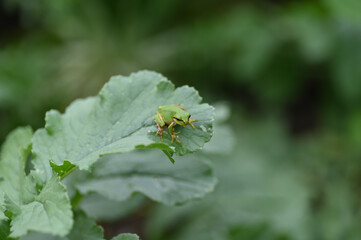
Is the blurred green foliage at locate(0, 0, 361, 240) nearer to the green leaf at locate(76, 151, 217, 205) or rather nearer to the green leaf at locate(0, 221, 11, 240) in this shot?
the green leaf at locate(76, 151, 217, 205)

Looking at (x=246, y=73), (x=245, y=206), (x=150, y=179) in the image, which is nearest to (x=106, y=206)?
(x=150, y=179)

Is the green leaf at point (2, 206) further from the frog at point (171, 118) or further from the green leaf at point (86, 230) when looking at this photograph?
the frog at point (171, 118)

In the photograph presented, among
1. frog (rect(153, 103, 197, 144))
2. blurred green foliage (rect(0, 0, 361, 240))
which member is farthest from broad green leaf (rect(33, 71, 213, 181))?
blurred green foliage (rect(0, 0, 361, 240))

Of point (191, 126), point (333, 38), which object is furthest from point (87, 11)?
point (191, 126)

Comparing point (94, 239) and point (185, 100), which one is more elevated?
point (185, 100)

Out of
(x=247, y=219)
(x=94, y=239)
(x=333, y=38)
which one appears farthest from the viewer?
(x=333, y=38)

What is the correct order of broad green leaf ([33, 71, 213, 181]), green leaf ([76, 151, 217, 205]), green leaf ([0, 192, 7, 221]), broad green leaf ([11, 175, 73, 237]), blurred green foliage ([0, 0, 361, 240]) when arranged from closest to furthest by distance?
broad green leaf ([11, 175, 73, 237])
green leaf ([0, 192, 7, 221])
broad green leaf ([33, 71, 213, 181])
green leaf ([76, 151, 217, 205])
blurred green foliage ([0, 0, 361, 240])

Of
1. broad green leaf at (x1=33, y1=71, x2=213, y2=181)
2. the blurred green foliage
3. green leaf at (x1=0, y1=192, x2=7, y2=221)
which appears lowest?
green leaf at (x1=0, y1=192, x2=7, y2=221)

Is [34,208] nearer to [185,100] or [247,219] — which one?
[185,100]
